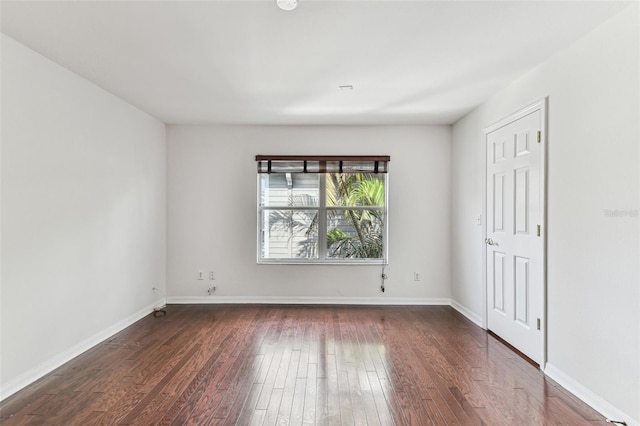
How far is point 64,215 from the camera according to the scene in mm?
3107

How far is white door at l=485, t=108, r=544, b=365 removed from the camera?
3002 mm

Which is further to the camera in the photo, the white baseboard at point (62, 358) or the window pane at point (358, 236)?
the window pane at point (358, 236)

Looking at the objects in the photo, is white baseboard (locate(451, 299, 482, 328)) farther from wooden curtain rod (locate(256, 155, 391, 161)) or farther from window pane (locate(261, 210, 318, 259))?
wooden curtain rod (locate(256, 155, 391, 161))

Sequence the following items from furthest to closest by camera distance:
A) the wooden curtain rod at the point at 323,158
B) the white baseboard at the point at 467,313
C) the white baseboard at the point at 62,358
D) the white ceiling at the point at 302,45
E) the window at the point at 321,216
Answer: the window at the point at 321,216, the wooden curtain rod at the point at 323,158, the white baseboard at the point at 467,313, the white baseboard at the point at 62,358, the white ceiling at the point at 302,45

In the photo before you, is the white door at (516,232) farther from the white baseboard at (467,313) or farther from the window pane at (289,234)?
the window pane at (289,234)

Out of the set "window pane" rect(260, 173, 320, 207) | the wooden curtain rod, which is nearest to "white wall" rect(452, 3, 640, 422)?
the wooden curtain rod

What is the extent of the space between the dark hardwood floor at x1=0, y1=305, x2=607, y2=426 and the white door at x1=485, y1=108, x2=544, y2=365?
257 millimetres

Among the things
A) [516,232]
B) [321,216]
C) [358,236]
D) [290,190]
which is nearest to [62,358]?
[290,190]

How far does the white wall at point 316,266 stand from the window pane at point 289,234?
176mm

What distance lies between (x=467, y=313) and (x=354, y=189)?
2129 mm

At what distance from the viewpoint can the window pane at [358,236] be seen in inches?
200

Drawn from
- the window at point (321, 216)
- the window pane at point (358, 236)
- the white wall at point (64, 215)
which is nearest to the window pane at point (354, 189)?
the window at point (321, 216)

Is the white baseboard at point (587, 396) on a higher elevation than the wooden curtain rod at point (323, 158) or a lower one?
lower

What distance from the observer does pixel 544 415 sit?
7.44ft
